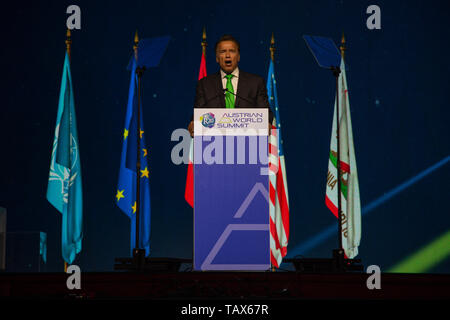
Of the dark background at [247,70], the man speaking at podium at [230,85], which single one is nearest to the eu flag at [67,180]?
the dark background at [247,70]

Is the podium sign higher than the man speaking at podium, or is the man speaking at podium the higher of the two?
the man speaking at podium

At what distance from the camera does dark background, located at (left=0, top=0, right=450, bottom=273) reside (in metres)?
5.82

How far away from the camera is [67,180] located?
5.14 metres

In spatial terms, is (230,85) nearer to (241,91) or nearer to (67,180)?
(241,91)

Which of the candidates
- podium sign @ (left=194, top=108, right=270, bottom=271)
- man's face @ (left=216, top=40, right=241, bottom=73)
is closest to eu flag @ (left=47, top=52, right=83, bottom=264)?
man's face @ (left=216, top=40, right=241, bottom=73)

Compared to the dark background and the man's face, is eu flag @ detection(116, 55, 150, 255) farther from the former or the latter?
the man's face

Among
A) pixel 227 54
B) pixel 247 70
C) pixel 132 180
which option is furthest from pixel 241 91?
pixel 247 70

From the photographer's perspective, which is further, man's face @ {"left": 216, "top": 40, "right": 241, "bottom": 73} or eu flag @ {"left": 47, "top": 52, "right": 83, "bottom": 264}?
eu flag @ {"left": 47, "top": 52, "right": 83, "bottom": 264}

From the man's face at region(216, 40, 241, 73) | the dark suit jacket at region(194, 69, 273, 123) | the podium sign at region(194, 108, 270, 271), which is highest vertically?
the man's face at region(216, 40, 241, 73)

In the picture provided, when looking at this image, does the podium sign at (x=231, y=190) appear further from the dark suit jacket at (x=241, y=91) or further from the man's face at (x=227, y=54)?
the man's face at (x=227, y=54)

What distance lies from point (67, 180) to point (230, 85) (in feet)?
7.00

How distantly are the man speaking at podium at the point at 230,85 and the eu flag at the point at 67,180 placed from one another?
189 centimetres

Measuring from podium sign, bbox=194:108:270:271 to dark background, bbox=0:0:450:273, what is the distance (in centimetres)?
280
